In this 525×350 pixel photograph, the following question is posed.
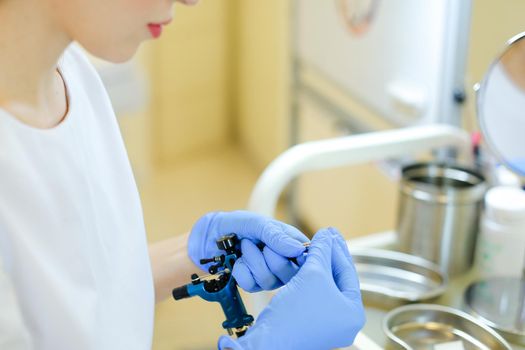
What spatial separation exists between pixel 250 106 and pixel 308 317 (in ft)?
8.19

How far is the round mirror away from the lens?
1.18 meters

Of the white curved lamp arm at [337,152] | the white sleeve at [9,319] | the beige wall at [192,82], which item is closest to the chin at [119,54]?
the white sleeve at [9,319]

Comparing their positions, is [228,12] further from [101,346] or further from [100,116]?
[101,346]

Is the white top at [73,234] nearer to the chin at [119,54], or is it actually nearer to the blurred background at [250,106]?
Answer: the chin at [119,54]

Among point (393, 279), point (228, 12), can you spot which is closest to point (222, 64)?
point (228, 12)

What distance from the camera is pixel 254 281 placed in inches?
40.9

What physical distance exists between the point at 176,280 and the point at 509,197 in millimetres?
593

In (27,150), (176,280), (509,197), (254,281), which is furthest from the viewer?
(509,197)

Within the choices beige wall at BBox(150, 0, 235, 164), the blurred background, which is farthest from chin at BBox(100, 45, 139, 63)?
beige wall at BBox(150, 0, 235, 164)

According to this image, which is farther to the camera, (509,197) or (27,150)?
(509,197)

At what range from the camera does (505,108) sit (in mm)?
1218

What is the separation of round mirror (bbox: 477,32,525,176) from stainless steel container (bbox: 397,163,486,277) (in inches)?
5.8

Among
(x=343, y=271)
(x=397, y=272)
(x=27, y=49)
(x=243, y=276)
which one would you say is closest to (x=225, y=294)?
(x=243, y=276)

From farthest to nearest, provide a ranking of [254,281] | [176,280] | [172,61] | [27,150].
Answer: [172,61]
[176,280]
[254,281]
[27,150]
